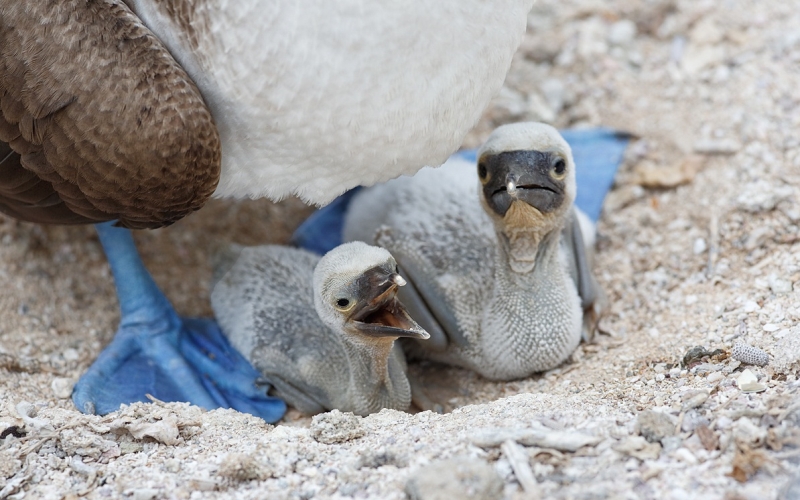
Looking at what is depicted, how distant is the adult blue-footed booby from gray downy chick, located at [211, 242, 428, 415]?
1.25 ft

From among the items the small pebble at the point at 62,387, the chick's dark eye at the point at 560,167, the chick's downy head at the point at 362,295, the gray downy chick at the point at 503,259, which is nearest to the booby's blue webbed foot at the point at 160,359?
the small pebble at the point at 62,387

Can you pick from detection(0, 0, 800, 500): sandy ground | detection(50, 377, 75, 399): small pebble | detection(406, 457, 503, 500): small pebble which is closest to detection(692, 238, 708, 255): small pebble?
detection(0, 0, 800, 500): sandy ground

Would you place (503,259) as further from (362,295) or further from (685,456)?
(685,456)

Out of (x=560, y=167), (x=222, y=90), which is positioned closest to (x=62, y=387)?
(x=222, y=90)

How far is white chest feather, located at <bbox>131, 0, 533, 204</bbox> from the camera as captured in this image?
8.60ft

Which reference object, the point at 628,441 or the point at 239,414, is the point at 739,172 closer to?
the point at 628,441

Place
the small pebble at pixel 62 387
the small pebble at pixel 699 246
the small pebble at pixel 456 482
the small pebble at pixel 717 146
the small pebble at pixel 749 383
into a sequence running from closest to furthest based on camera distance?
the small pebble at pixel 456 482 → the small pebble at pixel 749 383 → the small pebble at pixel 62 387 → the small pebble at pixel 699 246 → the small pebble at pixel 717 146

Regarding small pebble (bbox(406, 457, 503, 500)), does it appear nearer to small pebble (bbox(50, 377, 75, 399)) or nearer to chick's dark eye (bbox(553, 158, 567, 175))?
chick's dark eye (bbox(553, 158, 567, 175))

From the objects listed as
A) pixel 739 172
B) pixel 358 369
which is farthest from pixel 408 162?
pixel 739 172

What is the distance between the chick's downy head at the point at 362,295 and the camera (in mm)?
3064

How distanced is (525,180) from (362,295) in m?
0.74

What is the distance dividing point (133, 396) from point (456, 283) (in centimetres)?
139

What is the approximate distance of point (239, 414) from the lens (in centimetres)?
319

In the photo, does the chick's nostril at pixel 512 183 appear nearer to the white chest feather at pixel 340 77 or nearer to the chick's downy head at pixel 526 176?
the chick's downy head at pixel 526 176
